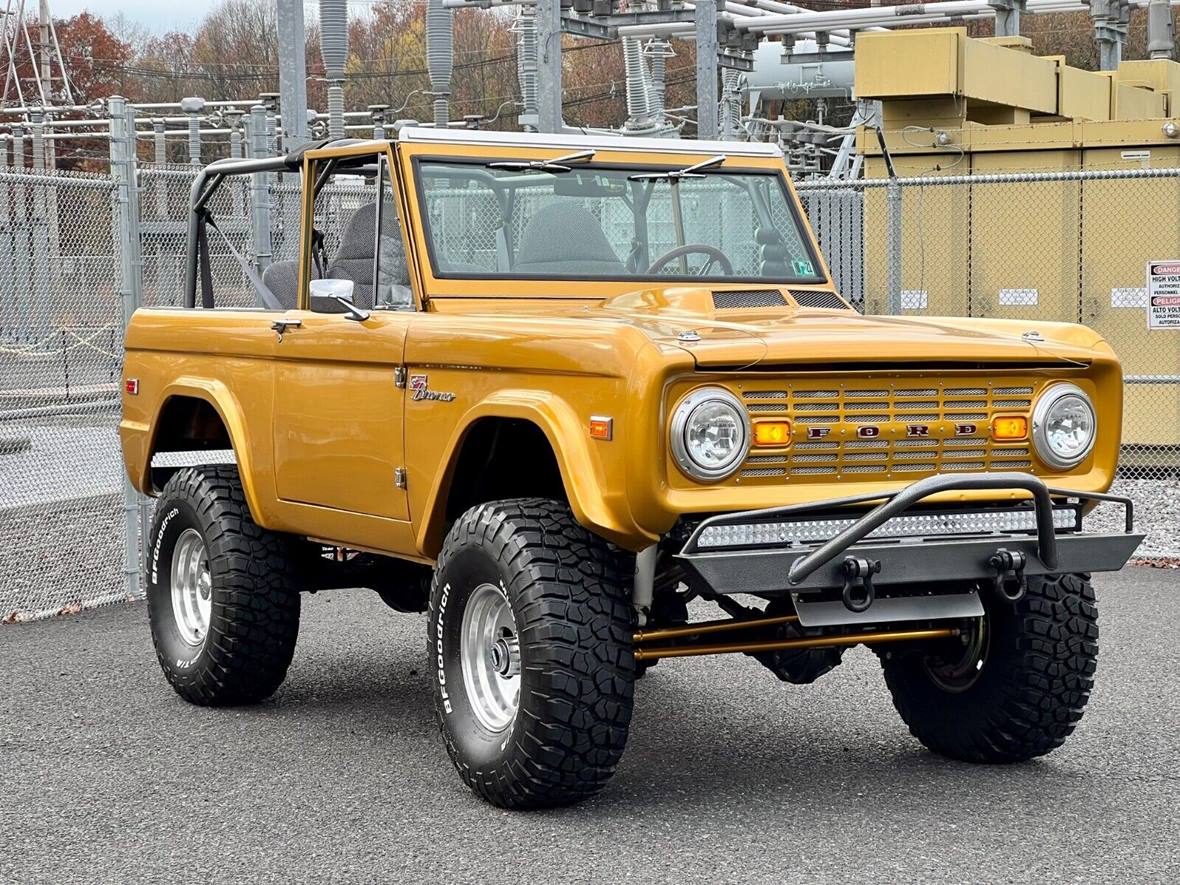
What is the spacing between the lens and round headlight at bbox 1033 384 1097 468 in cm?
556

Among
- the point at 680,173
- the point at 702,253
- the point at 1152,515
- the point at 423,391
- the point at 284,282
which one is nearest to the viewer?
the point at 423,391

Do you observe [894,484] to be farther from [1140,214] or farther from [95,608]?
[1140,214]

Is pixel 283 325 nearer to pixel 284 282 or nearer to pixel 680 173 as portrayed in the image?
pixel 284 282

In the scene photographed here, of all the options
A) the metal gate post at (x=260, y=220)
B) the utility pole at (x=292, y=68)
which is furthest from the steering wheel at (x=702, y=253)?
the utility pole at (x=292, y=68)

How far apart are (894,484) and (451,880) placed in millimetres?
1749

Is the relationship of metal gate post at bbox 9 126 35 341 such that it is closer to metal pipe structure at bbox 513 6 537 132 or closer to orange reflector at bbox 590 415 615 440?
metal pipe structure at bbox 513 6 537 132

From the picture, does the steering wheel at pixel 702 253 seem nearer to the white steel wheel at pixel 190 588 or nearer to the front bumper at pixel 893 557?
the front bumper at pixel 893 557

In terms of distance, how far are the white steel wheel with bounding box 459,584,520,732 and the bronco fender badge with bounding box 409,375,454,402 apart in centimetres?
65

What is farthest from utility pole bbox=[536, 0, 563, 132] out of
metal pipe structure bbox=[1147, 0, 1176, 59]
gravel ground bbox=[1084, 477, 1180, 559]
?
metal pipe structure bbox=[1147, 0, 1176, 59]

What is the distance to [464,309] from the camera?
6.29m

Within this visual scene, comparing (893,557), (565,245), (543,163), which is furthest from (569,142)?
(893,557)

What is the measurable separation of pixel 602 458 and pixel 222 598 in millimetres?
2484

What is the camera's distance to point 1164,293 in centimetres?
1209

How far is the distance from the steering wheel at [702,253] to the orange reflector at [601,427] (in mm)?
1804
